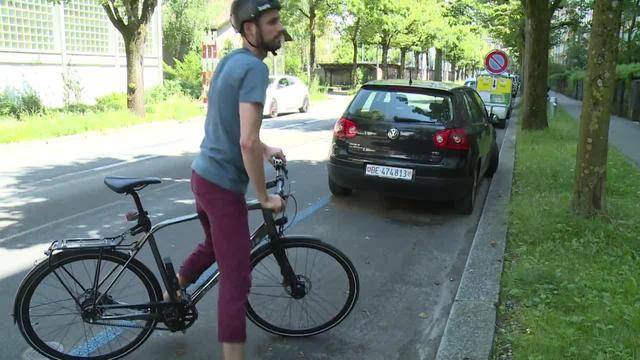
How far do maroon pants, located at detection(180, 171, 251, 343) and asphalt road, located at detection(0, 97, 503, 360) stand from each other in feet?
2.36

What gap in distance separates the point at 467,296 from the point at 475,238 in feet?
5.50

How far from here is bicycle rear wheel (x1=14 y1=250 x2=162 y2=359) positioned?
3.40m

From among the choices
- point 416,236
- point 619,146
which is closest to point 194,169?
point 416,236

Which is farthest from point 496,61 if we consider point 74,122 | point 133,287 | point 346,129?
point 133,287

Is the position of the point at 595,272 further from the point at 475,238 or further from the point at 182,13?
the point at 182,13

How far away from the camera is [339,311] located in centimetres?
407

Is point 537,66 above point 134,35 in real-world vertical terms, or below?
below

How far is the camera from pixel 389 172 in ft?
23.3

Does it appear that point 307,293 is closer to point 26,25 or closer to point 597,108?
point 597,108

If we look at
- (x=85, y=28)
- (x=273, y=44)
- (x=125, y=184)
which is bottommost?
(x=125, y=184)

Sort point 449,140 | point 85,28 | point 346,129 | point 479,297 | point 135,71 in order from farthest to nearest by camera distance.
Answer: point 85,28 → point 135,71 → point 346,129 → point 449,140 → point 479,297

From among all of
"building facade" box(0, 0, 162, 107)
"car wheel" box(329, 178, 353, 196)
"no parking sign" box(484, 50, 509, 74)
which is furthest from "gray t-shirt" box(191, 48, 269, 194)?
"building facade" box(0, 0, 162, 107)

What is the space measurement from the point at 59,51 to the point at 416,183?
2381 centimetres

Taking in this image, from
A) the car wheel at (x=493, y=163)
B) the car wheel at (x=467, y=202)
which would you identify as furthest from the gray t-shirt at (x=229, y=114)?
the car wheel at (x=493, y=163)
